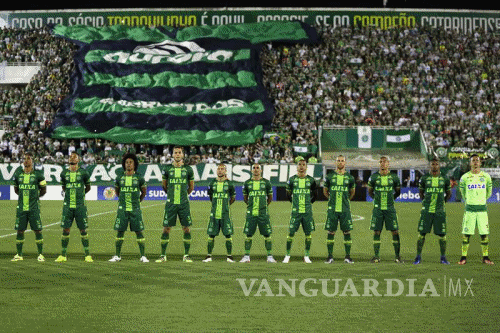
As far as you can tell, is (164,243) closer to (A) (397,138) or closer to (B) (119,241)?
(B) (119,241)

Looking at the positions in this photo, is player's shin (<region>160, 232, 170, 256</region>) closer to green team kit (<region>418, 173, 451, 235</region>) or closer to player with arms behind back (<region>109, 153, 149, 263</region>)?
player with arms behind back (<region>109, 153, 149, 263</region>)

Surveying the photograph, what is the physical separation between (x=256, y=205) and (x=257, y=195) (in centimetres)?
23

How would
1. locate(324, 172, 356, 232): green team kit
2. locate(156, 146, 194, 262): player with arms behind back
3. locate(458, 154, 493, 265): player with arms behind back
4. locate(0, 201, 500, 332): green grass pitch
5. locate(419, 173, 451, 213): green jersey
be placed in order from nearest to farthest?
locate(0, 201, 500, 332): green grass pitch, locate(458, 154, 493, 265): player with arms behind back, locate(419, 173, 451, 213): green jersey, locate(324, 172, 356, 232): green team kit, locate(156, 146, 194, 262): player with arms behind back

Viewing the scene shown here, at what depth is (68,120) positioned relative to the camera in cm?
4775

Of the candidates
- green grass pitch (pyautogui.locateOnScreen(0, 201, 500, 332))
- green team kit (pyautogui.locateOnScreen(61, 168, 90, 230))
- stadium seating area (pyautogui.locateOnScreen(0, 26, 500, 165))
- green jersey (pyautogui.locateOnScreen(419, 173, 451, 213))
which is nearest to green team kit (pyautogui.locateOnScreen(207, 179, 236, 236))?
green grass pitch (pyautogui.locateOnScreen(0, 201, 500, 332))

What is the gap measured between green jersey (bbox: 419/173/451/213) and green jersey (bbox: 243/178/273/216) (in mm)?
3526

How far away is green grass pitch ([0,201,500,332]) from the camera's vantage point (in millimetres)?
9430

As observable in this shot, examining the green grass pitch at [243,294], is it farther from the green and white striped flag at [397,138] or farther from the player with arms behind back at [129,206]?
the green and white striped flag at [397,138]

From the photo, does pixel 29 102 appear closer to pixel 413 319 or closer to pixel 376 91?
pixel 376 91

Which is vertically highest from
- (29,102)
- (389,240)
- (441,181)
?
(29,102)

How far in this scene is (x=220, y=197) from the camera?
52.9 ft

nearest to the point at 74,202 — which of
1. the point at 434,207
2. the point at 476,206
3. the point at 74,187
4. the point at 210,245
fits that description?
the point at 74,187

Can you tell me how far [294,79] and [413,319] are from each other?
41.1 m

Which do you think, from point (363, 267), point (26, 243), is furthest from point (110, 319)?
point (26, 243)
